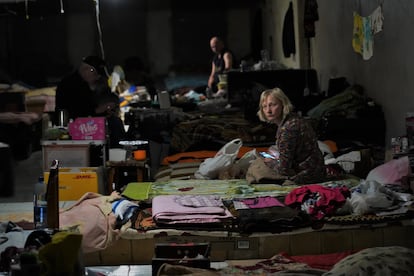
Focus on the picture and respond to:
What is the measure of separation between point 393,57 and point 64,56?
21.6 feet

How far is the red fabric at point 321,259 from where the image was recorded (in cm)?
436

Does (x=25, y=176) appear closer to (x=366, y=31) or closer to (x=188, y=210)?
(x=188, y=210)

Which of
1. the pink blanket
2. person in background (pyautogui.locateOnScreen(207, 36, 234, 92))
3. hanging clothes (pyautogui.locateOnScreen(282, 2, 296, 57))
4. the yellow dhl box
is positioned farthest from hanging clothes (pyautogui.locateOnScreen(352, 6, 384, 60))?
person in background (pyautogui.locateOnScreen(207, 36, 234, 92))

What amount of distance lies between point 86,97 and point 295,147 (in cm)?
235

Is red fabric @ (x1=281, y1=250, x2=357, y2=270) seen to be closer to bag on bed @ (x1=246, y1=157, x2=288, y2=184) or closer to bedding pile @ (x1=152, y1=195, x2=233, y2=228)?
bedding pile @ (x1=152, y1=195, x2=233, y2=228)

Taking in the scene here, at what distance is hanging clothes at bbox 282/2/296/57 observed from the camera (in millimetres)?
11477

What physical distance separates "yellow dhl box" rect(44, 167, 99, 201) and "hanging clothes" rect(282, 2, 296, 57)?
20.5ft

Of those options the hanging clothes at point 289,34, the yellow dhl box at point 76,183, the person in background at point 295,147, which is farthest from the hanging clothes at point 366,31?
the hanging clothes at point 289,34

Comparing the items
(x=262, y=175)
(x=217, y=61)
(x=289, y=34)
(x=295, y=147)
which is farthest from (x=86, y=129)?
(x=217, y=61)

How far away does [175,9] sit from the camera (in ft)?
43.0

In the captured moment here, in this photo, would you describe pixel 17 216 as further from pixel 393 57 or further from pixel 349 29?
pixel 349 29

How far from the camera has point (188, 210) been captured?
4.83m

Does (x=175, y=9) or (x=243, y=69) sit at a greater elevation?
(x=175, y=9)

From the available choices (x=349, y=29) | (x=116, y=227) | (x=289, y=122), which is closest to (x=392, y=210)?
(x=289, y=122)
